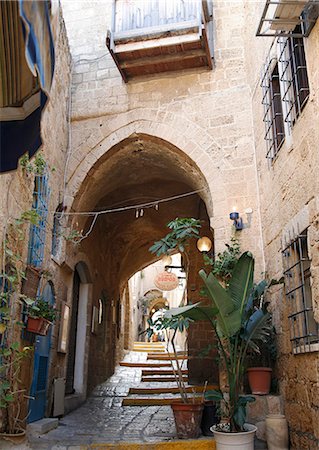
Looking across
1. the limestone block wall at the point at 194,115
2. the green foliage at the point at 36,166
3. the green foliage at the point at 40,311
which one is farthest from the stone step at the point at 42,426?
the limestone block wall at the point at 194,115

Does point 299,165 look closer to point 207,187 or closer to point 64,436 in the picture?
point 207,187

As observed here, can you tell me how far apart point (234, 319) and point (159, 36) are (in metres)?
5.07

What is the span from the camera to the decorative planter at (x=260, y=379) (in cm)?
573

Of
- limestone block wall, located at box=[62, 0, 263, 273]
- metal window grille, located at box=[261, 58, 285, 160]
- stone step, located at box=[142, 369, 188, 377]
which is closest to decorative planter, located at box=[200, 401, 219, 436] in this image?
limestone block wall, located at box=[62, 0, 263, 273]

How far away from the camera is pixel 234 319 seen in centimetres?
485

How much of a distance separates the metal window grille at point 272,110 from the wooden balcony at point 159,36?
1608mm

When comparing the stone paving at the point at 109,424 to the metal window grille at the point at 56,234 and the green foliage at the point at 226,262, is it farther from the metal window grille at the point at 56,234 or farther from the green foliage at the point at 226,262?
the metal window grille at the point at 56,234

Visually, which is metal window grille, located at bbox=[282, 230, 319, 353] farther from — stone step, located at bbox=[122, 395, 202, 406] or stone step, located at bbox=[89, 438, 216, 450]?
stone step, located at bbox=[122, 395, 202, 406]

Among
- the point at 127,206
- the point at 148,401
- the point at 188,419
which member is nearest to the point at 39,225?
the point at 188,419

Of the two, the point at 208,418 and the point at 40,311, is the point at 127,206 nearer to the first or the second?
the point at 40,311

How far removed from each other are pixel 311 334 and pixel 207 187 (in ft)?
11.0

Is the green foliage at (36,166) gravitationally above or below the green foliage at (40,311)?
above

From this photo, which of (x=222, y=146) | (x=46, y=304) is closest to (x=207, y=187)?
(x=222, y=146)

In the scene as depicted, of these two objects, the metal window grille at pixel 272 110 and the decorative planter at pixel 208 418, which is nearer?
the decorative planter at pixel 208 418
